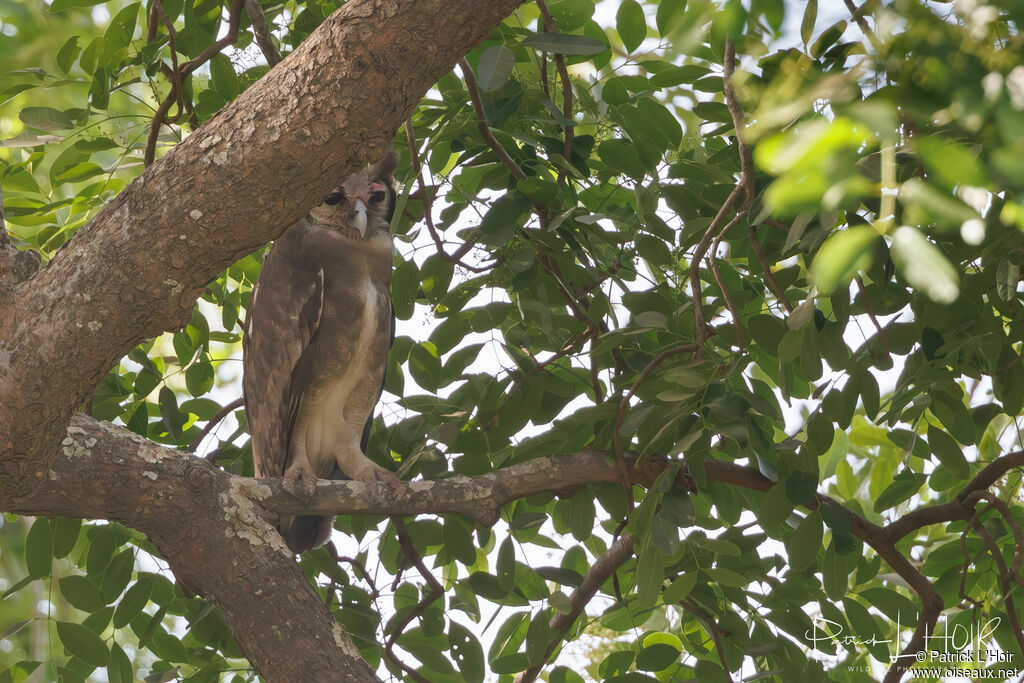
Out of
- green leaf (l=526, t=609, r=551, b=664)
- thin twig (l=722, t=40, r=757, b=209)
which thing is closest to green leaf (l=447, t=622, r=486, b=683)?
green leaf (l=526, t=609, r=551, b=664)

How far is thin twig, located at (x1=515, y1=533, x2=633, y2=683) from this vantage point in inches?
97.4

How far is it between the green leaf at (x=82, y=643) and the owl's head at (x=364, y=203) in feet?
4.97

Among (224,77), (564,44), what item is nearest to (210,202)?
(564,44)

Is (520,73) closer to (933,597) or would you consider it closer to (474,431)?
(474,431)

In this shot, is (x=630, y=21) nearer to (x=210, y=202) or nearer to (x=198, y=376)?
(x=210, y=202)

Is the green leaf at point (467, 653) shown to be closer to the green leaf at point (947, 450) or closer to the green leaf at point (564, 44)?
the green leaf at point (947, 450)

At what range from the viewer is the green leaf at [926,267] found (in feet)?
1.90

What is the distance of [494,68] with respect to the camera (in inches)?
72.9

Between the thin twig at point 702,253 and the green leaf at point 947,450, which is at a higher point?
the thin twig at point 702,253

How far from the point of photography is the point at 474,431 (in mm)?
2527

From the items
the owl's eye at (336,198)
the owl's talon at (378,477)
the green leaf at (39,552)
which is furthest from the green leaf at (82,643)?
the owl's eye at (336,198)

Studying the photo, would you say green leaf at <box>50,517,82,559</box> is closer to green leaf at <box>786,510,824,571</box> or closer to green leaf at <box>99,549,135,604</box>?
green leaf at <box>99,549,135,604</box>

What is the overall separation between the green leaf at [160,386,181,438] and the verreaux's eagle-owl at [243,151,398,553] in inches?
14.9

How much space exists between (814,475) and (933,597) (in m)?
0.54
